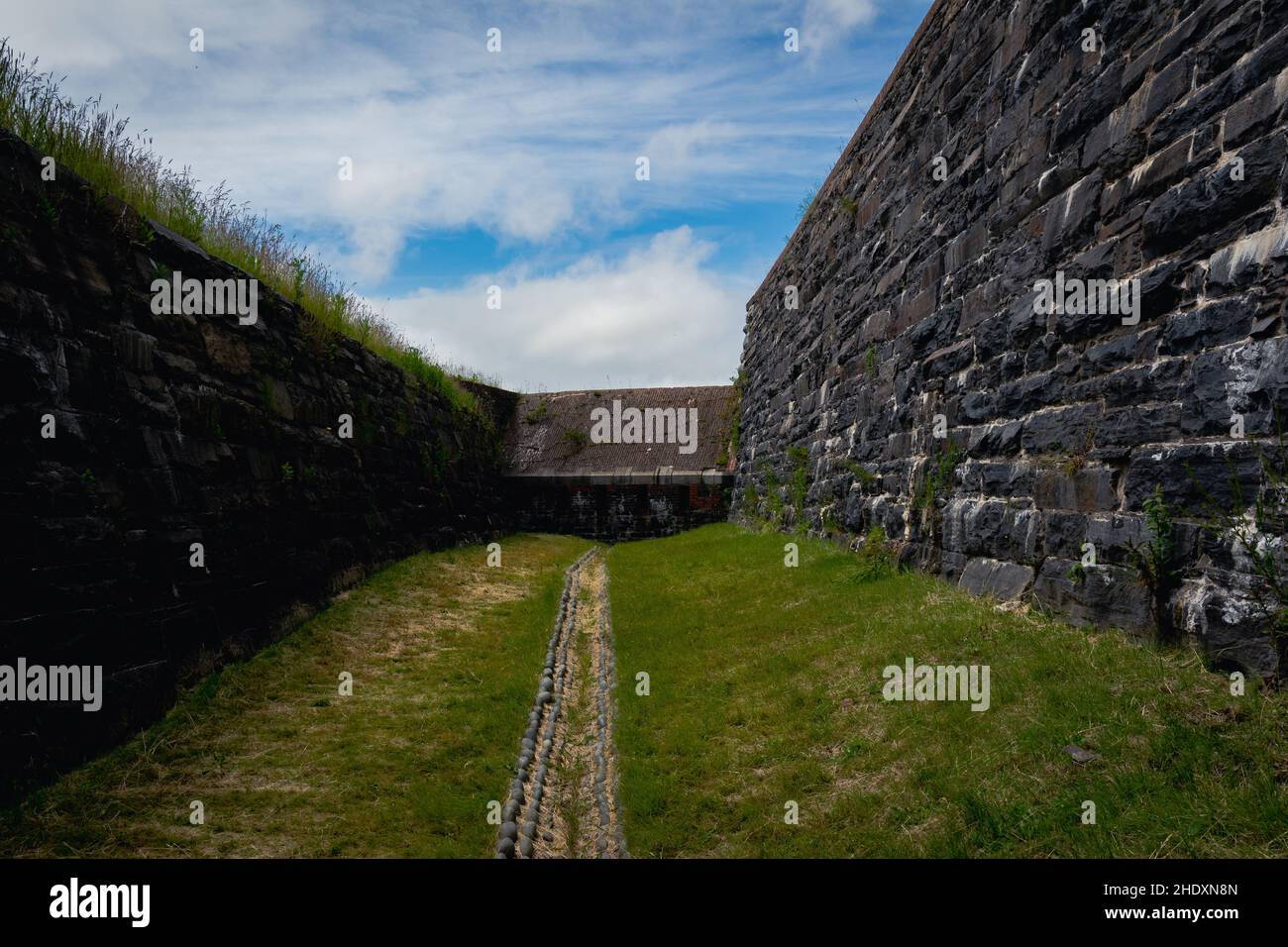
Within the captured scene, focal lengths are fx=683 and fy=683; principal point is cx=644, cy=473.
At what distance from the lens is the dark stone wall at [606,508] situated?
65.0ft

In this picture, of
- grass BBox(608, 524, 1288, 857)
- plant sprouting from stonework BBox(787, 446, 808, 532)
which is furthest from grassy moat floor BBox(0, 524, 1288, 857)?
plant sprouting from stonework BBox(787, 446, 808, 532)

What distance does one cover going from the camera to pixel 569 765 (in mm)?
5219

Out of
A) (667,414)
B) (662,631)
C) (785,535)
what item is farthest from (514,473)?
(662,631)

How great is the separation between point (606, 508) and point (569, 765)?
15212 mm

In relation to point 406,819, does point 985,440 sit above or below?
above

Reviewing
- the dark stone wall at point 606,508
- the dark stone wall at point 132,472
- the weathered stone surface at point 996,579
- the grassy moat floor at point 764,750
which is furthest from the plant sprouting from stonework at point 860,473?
the dark stone wall at point 606,508

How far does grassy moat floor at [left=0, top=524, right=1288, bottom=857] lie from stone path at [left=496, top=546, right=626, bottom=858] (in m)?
Result: 0.13

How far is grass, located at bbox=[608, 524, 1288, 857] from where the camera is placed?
2686 millimetres

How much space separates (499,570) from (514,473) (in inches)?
329

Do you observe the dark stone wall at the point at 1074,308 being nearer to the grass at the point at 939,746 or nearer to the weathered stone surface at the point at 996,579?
the weathered stone surface at the point at 996,579

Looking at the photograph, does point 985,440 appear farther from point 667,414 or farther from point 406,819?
point 667,414

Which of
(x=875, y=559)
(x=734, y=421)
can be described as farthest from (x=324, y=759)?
(x=734, y=421)

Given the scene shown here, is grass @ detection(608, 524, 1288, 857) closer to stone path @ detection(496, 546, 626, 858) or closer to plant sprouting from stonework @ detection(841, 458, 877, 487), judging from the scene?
stone path @ detection(496, 546, 626, 858)

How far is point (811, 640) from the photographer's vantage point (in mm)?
5980
